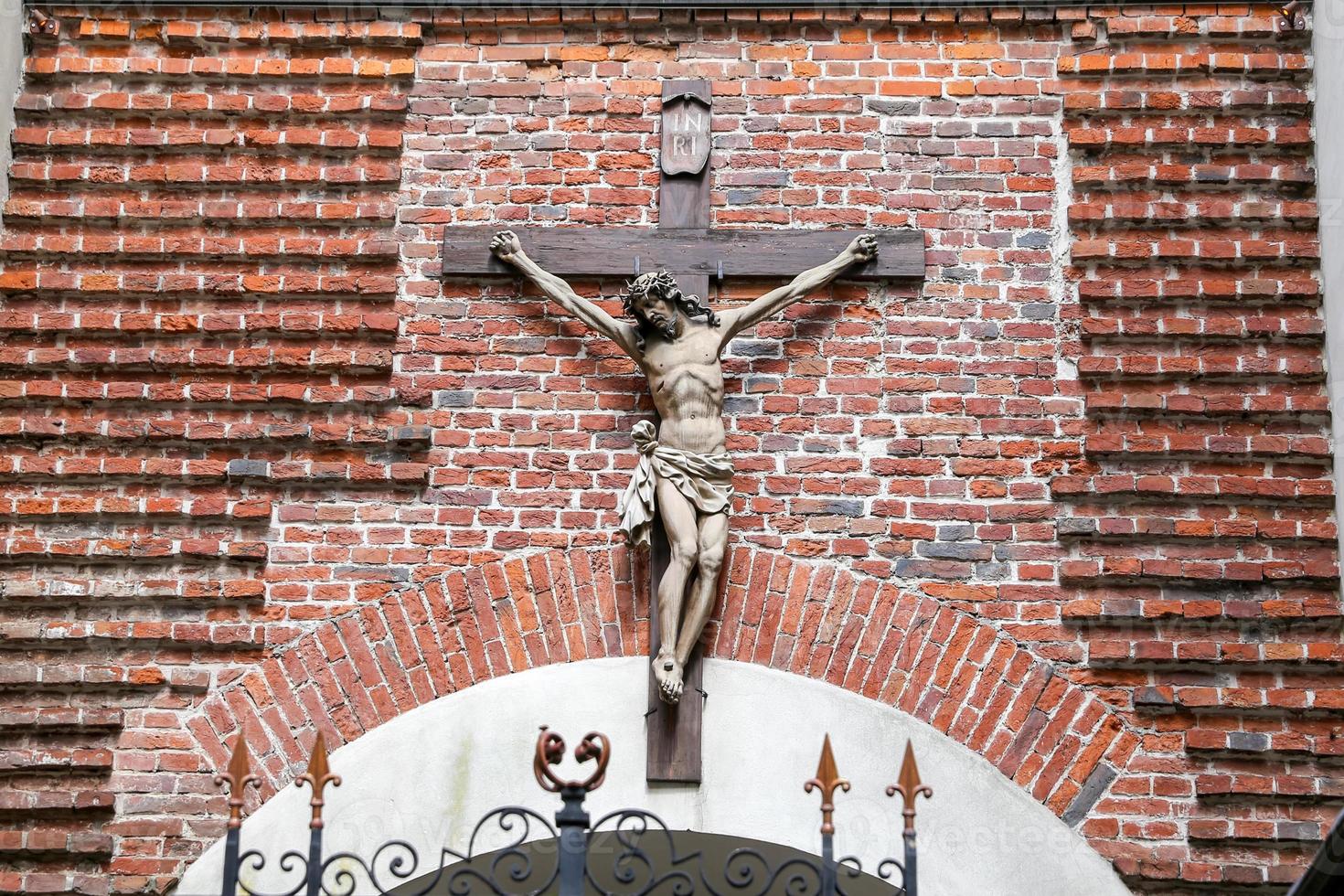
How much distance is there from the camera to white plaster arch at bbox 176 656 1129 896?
5535 mm

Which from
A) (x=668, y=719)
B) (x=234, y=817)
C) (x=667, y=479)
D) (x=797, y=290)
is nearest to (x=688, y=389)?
(x=667, y=479)

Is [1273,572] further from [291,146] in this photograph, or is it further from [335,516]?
[291,146]

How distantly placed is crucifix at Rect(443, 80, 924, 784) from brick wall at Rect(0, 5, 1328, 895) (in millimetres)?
114

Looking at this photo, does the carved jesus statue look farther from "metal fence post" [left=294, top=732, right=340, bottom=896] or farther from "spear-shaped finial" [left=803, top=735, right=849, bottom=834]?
"metal fence post" [left=294, top=732, right=340, bottom=896]

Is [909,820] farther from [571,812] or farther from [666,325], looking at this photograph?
[666,325]

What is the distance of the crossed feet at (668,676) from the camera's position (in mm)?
5598

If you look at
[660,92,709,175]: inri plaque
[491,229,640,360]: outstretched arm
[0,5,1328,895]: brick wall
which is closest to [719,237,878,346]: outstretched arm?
[0,5,1328,895]: brick wall

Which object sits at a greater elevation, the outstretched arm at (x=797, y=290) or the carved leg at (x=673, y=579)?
the outstretched arm at (x=797, y=290)

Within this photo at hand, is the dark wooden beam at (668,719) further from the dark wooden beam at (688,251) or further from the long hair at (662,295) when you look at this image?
the dark wooden beam at (688,251)

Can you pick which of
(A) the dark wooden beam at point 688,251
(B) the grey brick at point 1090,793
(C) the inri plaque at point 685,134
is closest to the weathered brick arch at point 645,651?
(B) the grey brick at point 1090,793

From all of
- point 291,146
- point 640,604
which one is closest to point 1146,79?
point 640,604

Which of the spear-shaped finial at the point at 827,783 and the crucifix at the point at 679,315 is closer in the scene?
the spear-shaped finial at the point at 827,783

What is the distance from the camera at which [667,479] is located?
19.1ft

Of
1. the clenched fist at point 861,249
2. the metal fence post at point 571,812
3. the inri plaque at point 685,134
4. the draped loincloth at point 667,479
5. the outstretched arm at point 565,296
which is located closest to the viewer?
the metal fence post at point 571,812
